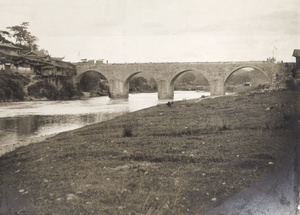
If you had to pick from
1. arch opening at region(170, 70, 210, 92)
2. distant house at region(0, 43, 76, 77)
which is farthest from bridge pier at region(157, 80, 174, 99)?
arch opening at region(170, 70, 210, 92)

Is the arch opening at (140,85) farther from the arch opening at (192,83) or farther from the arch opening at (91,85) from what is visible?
the arch opening at (91,85)

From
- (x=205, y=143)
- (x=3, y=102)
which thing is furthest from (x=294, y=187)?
(x=3, y=102)

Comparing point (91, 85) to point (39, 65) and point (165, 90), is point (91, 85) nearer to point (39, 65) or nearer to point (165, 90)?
point (165, 90)

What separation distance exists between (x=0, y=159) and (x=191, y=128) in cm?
553

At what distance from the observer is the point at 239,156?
568 centimetres

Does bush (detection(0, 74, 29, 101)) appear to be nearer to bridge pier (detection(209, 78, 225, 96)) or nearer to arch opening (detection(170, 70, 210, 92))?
bridge pier (detection(209, 78, 225, 96))

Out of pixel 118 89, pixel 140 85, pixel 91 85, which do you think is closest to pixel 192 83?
pixel 140 85

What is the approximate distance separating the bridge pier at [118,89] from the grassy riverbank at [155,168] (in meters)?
38.0

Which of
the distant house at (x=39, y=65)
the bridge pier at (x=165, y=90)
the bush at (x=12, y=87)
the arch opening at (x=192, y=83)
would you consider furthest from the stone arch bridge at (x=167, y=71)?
the arch opening at (x=192, y=83)

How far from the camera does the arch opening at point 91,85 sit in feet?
168

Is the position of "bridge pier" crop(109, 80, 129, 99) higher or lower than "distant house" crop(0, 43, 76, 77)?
lower

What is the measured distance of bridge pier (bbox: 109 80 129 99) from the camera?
46125mm

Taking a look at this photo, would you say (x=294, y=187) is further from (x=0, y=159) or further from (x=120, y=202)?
(x=0, y=159)

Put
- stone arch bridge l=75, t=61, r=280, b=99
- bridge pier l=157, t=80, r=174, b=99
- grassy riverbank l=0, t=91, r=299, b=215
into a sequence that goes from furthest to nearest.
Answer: bridge pier l=157, t=80, r=174, b=99 < stone arch bridge l=75, t=61, r=280, b=99 < grassy riverbank l=0, t=91, r=299, b=215
